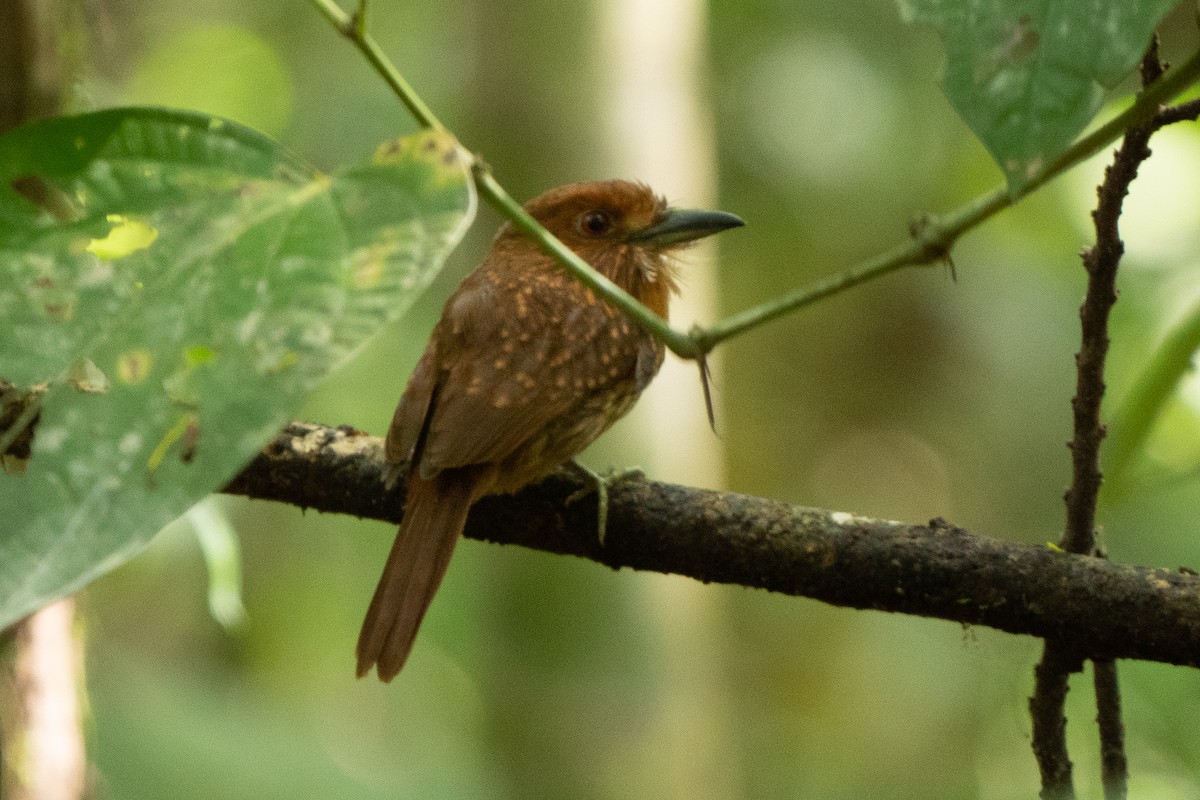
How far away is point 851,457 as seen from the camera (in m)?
6.36

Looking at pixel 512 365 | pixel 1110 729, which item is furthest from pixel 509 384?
pixel 1110 729

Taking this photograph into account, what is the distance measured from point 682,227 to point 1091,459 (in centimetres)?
134

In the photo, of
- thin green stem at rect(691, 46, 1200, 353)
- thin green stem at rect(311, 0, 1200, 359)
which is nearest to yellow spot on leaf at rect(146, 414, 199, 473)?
thin green stem at rect(311, 0, 1200, 359)

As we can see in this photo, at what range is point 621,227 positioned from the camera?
283cm

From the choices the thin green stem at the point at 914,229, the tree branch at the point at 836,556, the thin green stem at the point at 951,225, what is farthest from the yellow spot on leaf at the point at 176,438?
the tree branch at the point at 836,556

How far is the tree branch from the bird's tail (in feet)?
0.35

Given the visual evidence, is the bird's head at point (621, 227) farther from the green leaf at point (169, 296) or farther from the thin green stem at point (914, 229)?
the green leaf at point (169, 296)

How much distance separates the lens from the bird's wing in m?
2.08

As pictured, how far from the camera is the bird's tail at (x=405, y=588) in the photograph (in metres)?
2.01

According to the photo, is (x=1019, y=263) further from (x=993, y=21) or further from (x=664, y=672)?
(x=993, y=21)

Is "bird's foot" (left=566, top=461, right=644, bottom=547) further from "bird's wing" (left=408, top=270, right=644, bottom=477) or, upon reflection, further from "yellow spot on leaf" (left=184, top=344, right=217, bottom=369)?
"yellow spot on leaf" (left=184, top=344, right=217, bottom=369)

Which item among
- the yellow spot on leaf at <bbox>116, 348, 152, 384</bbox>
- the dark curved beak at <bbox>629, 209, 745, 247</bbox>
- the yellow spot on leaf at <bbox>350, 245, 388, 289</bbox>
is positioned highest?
the dark curved beak at <bbox>629, 209, 745, 247</bbox>

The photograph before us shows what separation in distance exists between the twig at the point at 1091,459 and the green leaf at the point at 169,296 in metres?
0.83

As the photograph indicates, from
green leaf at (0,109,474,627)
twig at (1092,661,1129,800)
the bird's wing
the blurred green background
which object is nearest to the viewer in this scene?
green leaf at (0,109,474,627)
